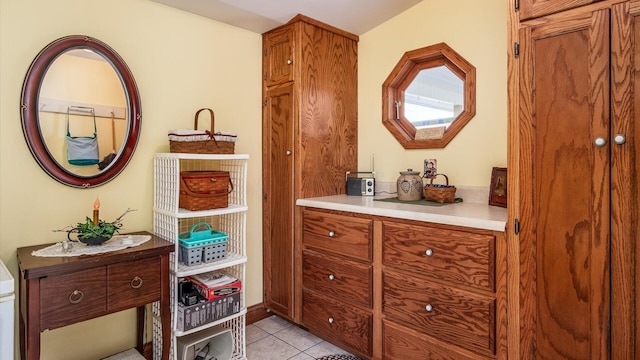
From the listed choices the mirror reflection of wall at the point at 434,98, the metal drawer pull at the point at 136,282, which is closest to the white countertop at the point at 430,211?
the mirror reflection of wall at the point at 434,98

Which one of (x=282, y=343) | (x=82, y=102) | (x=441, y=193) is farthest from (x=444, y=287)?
(x=82, y=102)

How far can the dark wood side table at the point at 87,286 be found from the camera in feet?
4.70

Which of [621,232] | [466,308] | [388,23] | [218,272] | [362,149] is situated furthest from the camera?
[362,149]

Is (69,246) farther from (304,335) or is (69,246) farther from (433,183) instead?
(433,183)

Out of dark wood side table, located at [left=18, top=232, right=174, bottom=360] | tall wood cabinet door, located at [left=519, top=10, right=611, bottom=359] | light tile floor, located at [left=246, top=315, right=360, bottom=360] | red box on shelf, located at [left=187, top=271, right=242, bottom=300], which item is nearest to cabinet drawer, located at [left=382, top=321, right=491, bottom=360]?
tall wood cabinet door, located at [left=519, top=10, right=611, bottom=359]

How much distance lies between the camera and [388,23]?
272 cm

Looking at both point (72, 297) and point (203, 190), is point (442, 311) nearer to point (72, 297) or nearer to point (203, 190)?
point (203, 190)

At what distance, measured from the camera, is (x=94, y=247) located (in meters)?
1.73

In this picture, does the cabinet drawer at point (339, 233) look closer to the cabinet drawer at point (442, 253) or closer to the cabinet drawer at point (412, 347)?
the cabinet drawer at point (442, 253)

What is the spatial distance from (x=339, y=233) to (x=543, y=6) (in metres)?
1.52

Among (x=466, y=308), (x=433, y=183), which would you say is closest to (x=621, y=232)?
(x=466, y=308)

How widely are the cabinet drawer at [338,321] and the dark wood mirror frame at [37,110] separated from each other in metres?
1.44

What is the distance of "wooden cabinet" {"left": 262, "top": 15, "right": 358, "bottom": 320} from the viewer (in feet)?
8.38

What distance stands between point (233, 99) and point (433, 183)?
60.5 inches
